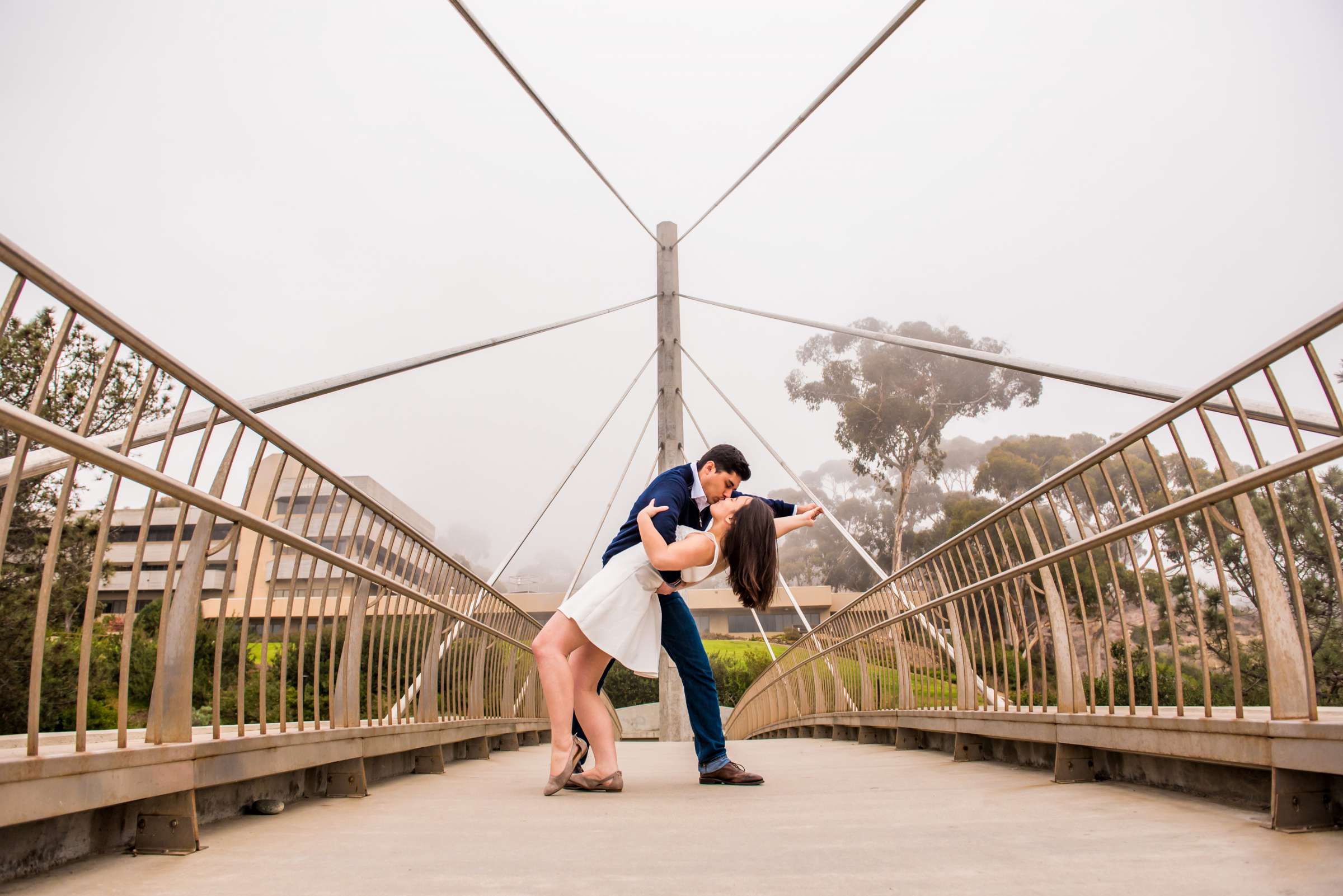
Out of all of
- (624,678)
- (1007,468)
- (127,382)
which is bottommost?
(624,678)

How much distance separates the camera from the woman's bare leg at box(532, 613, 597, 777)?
14.7ft

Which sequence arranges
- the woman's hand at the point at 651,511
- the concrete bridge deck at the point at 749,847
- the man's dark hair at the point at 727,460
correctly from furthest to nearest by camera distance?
the man's dark hair at the point at 727,460, the woman's hand at the point at 651,511, the concrete bridge deck at the point at 749,847

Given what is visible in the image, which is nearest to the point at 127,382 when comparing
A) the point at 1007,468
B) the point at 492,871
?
the point at 492,871

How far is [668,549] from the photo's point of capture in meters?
4.51

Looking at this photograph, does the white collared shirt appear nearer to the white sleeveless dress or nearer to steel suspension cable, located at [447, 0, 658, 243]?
the white sleeveless dress

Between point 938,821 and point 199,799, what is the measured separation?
2.37m

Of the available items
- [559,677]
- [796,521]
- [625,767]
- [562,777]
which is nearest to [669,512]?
[796,521]

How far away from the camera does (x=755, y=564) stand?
15.3ft

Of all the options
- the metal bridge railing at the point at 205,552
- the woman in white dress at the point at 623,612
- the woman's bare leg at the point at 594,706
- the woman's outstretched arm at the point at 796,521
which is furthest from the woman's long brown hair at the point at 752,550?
the metal bridge railing at the point at 205,552

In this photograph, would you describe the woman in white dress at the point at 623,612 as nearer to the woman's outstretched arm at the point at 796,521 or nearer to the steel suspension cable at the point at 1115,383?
the woman's outstretched arm at the point at 796,521

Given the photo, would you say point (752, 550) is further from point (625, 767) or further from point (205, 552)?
point (625, 767)

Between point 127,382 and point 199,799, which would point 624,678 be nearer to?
point 127,382

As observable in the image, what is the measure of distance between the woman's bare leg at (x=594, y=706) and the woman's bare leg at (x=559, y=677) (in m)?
0.12

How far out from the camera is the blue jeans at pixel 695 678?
16.9 ft
